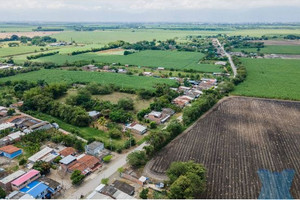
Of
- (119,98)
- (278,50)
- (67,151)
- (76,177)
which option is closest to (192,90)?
(119,98)

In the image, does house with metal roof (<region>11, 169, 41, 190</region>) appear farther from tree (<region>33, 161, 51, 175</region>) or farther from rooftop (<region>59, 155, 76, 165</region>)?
rooftop (<region>59, 155, 76, 165</region>)

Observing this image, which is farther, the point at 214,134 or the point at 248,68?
the point at 248,68

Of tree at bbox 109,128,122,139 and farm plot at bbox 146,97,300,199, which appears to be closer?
farm plot at bbox 146,97,300,199

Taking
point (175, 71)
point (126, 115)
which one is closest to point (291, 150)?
point (126, 115)

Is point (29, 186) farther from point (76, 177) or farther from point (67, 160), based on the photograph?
point (67, 160)

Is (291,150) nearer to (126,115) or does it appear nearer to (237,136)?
(237,136)

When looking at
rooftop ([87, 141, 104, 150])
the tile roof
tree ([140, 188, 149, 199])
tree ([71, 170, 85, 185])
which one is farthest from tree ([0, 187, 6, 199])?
tree ([140, 188, 149, 199])

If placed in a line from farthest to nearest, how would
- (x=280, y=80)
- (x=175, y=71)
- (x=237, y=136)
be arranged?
(x=175, y=71) → (x=280, y=80) → (x=237, y=136)
